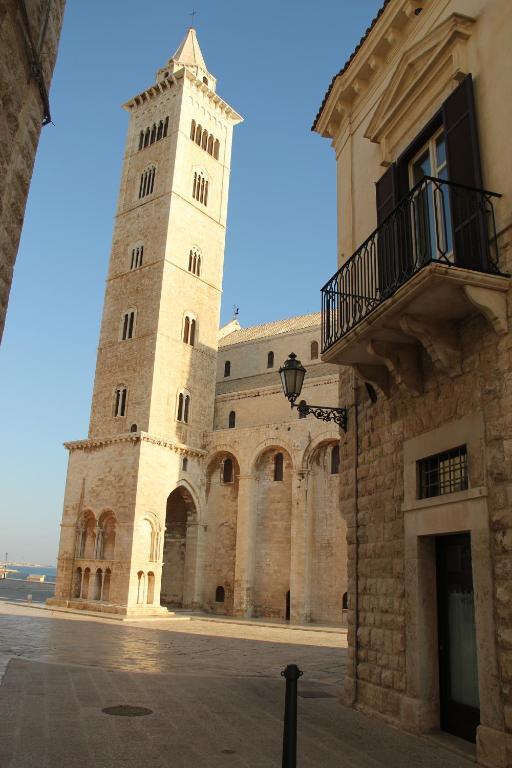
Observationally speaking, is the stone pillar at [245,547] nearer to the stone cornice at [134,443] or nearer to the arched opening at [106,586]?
the stone cornice at [134,443]

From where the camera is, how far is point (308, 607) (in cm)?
2775

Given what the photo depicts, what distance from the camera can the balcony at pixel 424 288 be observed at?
19.4 feet

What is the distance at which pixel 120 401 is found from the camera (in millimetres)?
32781

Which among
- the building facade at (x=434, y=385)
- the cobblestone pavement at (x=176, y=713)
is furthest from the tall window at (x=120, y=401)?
the building facade at (x=434, y=385)

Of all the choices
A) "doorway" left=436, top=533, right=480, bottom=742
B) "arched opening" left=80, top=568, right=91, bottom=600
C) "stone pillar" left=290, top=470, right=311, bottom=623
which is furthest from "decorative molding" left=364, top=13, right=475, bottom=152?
"arched opening" left=80, top=568, right=91, bottom=600

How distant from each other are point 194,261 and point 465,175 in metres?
30.2

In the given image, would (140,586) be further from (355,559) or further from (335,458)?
(355,559)

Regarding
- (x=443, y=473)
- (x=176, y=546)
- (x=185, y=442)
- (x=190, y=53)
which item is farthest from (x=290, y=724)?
(x=190, y=53)

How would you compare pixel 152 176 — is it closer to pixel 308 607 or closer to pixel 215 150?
pixel 215 150

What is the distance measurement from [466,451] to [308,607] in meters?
23.2

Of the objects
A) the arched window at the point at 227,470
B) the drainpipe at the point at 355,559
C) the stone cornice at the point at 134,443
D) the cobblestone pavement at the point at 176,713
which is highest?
the stone cornice at the point at 134,443

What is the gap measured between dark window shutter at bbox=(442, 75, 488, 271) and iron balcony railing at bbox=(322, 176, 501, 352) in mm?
10

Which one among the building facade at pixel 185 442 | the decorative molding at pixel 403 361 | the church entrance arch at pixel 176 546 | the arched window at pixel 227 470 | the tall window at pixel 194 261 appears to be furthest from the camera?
the tall window at pixel 194 261

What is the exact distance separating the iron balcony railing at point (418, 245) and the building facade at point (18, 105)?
3900 millimetres
